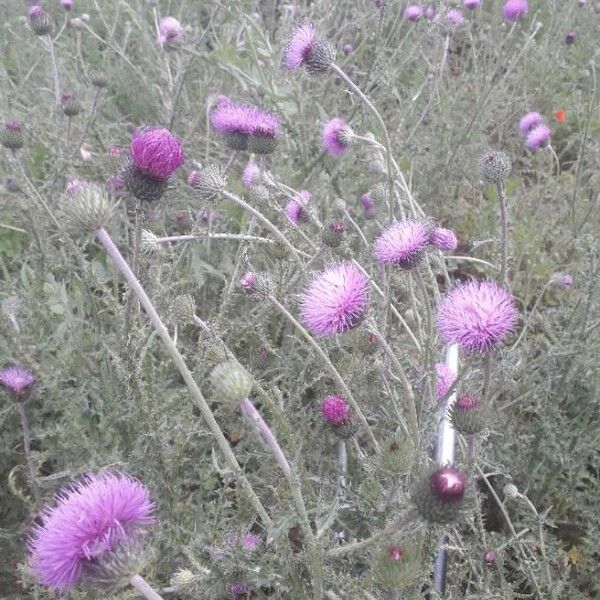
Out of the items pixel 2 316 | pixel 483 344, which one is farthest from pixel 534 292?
pixel 2 316

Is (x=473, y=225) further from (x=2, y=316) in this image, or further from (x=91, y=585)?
(x=91, y=585)

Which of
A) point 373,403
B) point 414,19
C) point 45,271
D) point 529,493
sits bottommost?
point 45,271

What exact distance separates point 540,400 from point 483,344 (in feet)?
2.83

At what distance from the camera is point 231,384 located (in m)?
1.22

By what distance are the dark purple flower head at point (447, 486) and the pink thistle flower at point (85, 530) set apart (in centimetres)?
49

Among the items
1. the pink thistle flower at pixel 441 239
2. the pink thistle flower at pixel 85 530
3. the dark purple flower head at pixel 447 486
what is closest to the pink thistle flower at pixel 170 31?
the pink thistle flower at pixel 441 239

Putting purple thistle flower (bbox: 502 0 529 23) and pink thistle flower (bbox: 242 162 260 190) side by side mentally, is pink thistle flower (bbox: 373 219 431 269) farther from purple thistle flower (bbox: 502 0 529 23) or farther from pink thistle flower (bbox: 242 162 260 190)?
purple thistle flower (bbox: 502 0 529 23)

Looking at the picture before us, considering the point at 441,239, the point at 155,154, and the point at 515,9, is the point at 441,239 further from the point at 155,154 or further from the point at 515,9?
the point at 515,9

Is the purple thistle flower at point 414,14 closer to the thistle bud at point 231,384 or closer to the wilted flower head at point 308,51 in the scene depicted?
the wilted flower head at point 308,51

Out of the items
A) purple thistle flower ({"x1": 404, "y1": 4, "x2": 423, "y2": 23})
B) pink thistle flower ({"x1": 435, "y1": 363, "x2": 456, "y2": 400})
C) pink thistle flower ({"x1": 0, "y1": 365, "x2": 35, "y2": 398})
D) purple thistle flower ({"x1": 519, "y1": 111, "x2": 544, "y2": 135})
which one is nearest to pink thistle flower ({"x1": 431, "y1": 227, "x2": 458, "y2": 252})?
pink thistle flower ({"x1": 435, "y1": 363, "x2": 456, "y2": 400})

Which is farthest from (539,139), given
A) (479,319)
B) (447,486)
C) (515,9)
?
(447,486)

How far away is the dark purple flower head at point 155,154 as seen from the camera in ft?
4.90

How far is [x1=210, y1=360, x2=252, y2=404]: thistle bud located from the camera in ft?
3.99

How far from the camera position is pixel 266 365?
7.17ft
